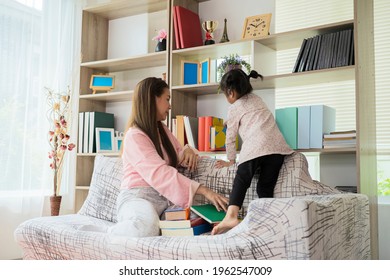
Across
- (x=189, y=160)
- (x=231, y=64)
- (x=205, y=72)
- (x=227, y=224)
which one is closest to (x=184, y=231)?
(x=227, y=224)

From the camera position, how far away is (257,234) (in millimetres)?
1272

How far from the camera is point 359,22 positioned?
8.42ft

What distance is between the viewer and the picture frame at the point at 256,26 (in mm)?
2975

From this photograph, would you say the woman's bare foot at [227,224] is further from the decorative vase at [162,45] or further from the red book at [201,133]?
the decorative vase at [162,45]

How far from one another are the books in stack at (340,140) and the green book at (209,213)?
0.97 metres

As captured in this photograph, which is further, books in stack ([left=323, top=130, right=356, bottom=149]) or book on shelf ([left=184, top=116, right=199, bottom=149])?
book on shelf ([left=184, top=116, right=199, bottom=149])

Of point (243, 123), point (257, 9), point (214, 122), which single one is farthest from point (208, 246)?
point (257, 9)

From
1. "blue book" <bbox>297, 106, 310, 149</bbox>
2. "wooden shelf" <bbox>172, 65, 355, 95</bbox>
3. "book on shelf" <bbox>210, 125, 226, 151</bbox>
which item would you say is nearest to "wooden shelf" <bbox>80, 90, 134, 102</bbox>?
"wooden shelf" <bbox>172, 65, 355, 95</bbox>

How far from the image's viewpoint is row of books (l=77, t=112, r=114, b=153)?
3.58m

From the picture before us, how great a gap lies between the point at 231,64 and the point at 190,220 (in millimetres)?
1403

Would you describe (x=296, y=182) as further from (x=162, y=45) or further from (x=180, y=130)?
(x=162, y=45)

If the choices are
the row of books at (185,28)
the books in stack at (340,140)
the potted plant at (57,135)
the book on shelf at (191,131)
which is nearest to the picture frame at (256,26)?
the row of books at (185,28)

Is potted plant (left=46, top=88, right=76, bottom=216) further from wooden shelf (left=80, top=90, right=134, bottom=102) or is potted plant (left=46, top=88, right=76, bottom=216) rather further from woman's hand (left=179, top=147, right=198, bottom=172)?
woman's hand (left=179, top=147, right=198, bottom=172)

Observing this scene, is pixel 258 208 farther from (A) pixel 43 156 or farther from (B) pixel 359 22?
(A) pixel 43 156
